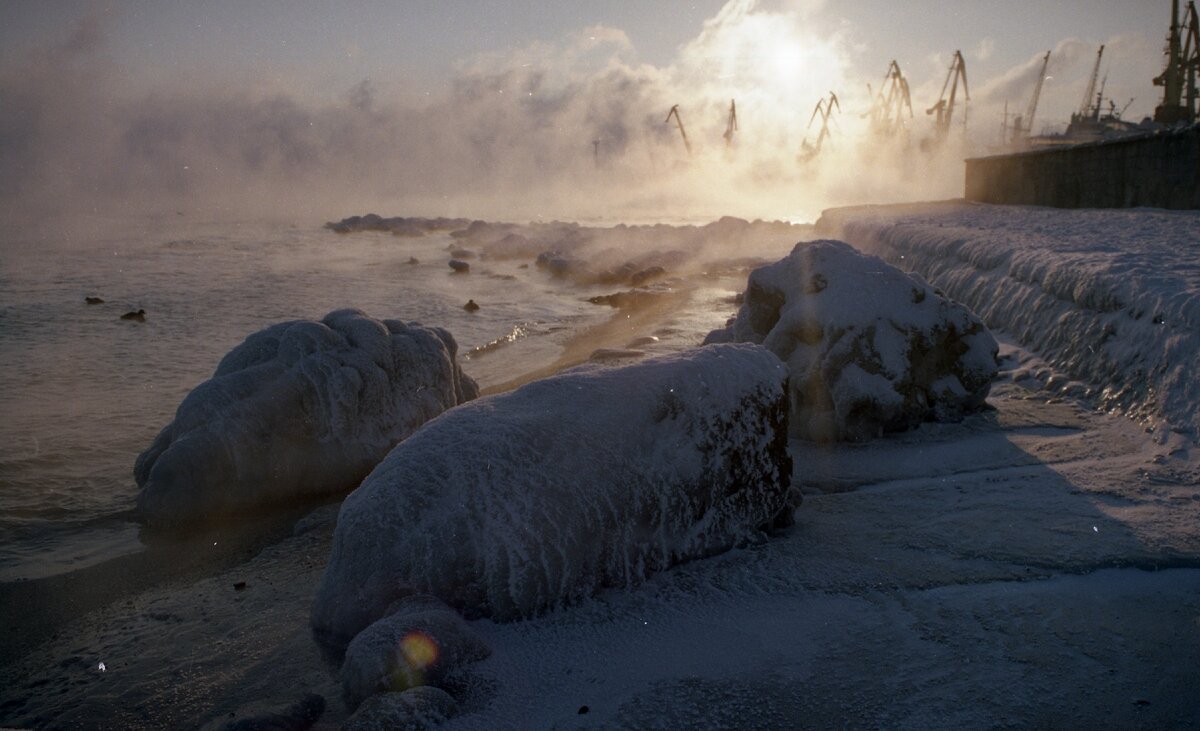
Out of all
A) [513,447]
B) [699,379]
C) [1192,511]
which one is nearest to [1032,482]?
[1192,511]

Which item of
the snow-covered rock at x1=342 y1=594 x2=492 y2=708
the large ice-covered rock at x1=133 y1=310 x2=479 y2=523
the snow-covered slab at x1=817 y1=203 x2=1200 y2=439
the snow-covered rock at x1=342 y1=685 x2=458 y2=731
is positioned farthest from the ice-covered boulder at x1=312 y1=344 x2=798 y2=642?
the snow-covered slab at x1=817 y1=203 x2=1200 y2=439

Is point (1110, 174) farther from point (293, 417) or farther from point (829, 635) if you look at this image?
point (293, 417)

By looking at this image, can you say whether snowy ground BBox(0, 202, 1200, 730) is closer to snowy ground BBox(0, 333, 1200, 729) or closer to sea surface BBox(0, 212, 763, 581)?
snowy ground BBox(0, 333, 1200, 729)

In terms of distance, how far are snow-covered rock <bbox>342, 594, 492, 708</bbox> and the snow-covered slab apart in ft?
15.0

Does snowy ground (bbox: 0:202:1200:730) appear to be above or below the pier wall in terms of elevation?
below

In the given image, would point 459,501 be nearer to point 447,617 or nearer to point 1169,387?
point 447,617

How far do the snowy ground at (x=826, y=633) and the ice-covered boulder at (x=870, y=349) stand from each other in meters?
1.05

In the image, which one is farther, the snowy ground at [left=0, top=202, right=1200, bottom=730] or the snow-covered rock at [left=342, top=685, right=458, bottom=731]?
the snowy ground at [left=0, top=202, right=1200, bottom=730]

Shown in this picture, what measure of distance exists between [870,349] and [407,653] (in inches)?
167

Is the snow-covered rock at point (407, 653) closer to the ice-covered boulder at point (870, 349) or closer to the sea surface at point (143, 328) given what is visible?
the sea surface at point (143, 328)

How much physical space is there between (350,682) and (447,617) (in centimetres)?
42

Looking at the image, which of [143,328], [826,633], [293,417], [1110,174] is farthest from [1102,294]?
[143,328]

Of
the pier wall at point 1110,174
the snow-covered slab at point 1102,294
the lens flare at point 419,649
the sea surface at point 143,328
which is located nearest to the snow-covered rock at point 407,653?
the lens flare at point 419,649

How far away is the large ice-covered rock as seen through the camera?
5375 mm
